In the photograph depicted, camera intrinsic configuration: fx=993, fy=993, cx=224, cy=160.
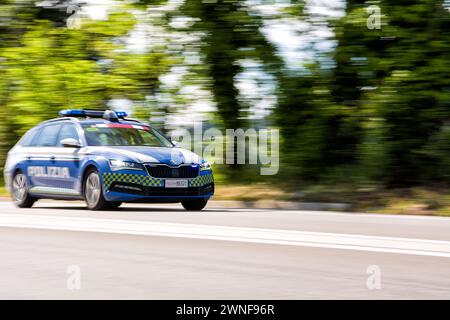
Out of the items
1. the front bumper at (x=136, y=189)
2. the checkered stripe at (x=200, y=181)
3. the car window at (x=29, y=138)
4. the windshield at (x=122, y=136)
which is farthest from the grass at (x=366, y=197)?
the car window at (x=29, y=138)

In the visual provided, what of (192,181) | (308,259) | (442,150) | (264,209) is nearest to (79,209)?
(192,181)

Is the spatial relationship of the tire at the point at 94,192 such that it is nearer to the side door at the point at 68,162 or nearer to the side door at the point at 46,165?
the side door at the point at 68,162

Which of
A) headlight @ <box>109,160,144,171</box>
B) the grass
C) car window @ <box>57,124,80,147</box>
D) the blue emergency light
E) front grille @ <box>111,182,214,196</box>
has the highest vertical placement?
the blue emergency light

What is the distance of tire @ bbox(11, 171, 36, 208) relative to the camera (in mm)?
17875

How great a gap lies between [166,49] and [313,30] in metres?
3.69

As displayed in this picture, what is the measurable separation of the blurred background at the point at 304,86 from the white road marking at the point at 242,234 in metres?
4.73

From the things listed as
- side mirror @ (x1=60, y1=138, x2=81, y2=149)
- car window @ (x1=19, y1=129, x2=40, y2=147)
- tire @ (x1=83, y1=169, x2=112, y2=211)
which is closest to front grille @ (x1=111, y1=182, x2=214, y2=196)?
tire @ (x1=83, y1=169, x2=112, y2=211)

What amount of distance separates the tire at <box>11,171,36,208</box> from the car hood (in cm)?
221

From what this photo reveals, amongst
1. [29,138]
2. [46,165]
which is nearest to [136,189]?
[46,165]

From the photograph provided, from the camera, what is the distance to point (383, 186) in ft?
59.4

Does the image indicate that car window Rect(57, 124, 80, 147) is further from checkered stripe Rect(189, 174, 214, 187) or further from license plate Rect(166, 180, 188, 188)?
checkered stripe Rect(189, 174, 214, 187)

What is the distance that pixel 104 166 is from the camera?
15.8 m

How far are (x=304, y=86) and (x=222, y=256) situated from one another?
1003 cm
